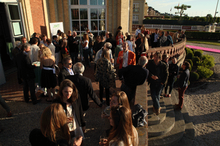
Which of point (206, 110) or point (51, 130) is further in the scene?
point (206, 110)

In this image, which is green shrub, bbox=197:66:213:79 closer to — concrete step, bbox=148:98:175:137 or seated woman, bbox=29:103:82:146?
concrete step, bbox=148:98:175:137

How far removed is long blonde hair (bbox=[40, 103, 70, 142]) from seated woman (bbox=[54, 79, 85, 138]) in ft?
2.14

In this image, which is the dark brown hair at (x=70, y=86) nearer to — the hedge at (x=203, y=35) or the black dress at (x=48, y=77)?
the black dress at (x=48, y=77)

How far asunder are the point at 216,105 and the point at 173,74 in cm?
372

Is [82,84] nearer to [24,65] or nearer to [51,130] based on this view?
[51,130]

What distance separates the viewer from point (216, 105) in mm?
7707

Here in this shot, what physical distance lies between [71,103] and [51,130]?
A: 90cm

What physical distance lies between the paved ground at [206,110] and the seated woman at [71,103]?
4.26 meters

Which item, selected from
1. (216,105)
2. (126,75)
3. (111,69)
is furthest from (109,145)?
(216,105)

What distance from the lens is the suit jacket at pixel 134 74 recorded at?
3.69m

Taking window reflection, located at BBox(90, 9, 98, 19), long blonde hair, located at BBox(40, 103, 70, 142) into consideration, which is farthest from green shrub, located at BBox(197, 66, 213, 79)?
long blonde hair, located at BBox(40, 103, 70, 142)

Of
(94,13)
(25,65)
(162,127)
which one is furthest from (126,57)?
(94,13)

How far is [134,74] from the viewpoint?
3.72 metres

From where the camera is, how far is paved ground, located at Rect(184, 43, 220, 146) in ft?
18.0
